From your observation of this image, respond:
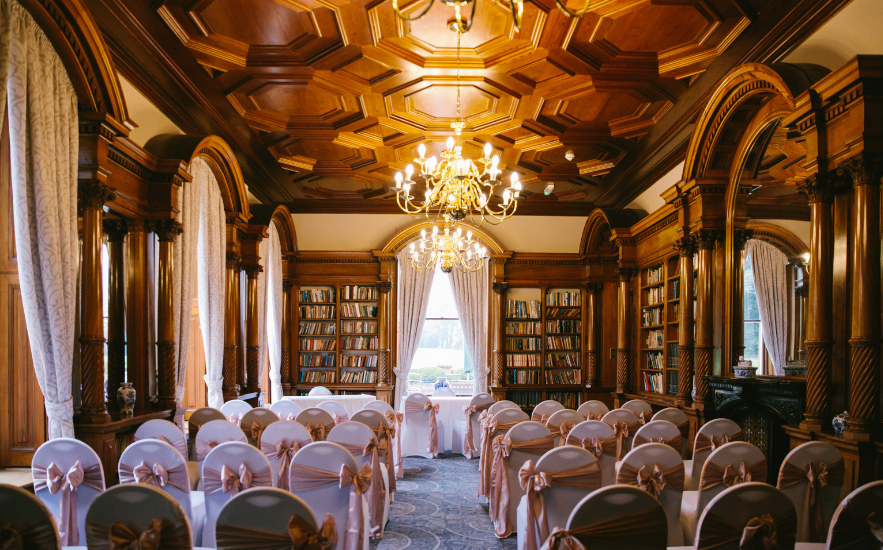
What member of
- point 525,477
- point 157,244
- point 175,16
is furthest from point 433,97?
point 525,477

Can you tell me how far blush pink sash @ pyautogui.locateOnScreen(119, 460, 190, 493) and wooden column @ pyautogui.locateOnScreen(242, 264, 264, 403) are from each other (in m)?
4.82

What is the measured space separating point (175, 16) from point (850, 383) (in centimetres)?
552

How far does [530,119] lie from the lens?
6.93 metres

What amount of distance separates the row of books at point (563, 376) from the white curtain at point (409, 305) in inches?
94.7

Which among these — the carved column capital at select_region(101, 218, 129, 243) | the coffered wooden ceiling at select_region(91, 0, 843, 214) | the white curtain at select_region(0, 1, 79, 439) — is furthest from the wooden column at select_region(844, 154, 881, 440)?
the carved column capital at select_region(101, 218, 129, 243)

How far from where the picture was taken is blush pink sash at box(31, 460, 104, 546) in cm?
320

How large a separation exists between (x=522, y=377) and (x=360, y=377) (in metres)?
2.84

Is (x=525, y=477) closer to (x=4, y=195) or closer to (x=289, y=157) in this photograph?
(x=4, y=195)

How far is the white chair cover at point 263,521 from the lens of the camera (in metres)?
2.34

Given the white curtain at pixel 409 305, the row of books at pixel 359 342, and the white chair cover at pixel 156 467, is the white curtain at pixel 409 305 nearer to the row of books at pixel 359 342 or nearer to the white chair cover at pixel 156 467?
the row of books at pixel 359 342

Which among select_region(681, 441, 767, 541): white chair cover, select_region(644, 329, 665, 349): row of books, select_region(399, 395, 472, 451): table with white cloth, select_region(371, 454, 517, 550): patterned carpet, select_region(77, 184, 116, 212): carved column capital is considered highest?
select_region(77, 184, 116, 212): carved column capital

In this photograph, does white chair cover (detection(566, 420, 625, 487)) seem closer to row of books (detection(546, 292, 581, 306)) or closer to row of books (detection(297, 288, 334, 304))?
row of books (detection(546, 292, 581, 306))

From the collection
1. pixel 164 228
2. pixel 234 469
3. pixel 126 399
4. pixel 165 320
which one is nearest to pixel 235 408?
pixel 165 320

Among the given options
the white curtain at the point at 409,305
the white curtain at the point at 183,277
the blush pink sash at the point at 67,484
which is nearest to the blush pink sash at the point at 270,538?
the blush pink sash at the point at 67,484
